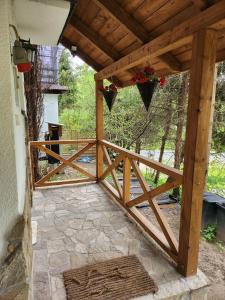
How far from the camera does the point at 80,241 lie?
2670 millimetres

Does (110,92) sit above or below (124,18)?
below

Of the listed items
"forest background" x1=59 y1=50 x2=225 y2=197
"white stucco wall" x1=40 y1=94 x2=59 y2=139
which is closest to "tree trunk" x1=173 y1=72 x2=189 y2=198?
"forest background" x1=59 y1=50 x2=225 y2=197

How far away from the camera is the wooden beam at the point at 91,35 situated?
10.1ft

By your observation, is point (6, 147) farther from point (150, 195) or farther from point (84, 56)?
point (84, 56)

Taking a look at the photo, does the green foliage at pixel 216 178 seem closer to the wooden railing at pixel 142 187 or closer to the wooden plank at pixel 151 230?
the wooden railing at pixel 142 187

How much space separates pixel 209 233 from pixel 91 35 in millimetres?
3605

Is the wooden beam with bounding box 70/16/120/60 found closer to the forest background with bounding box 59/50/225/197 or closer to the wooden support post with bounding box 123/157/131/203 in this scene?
the wooden support post with bounding box 123/157/131/203

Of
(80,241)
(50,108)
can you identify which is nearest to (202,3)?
(80,241)

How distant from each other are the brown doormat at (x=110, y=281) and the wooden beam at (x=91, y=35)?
2661 millimetres

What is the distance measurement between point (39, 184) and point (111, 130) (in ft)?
13.8

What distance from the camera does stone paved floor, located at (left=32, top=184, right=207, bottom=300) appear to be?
2.08 metres

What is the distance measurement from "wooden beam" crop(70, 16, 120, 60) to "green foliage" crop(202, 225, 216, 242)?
3227 mm

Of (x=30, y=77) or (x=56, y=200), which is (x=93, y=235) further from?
(x=30, y=77)

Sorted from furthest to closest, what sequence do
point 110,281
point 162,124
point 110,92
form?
point 162,124 < point 110,92 < point 110,281
